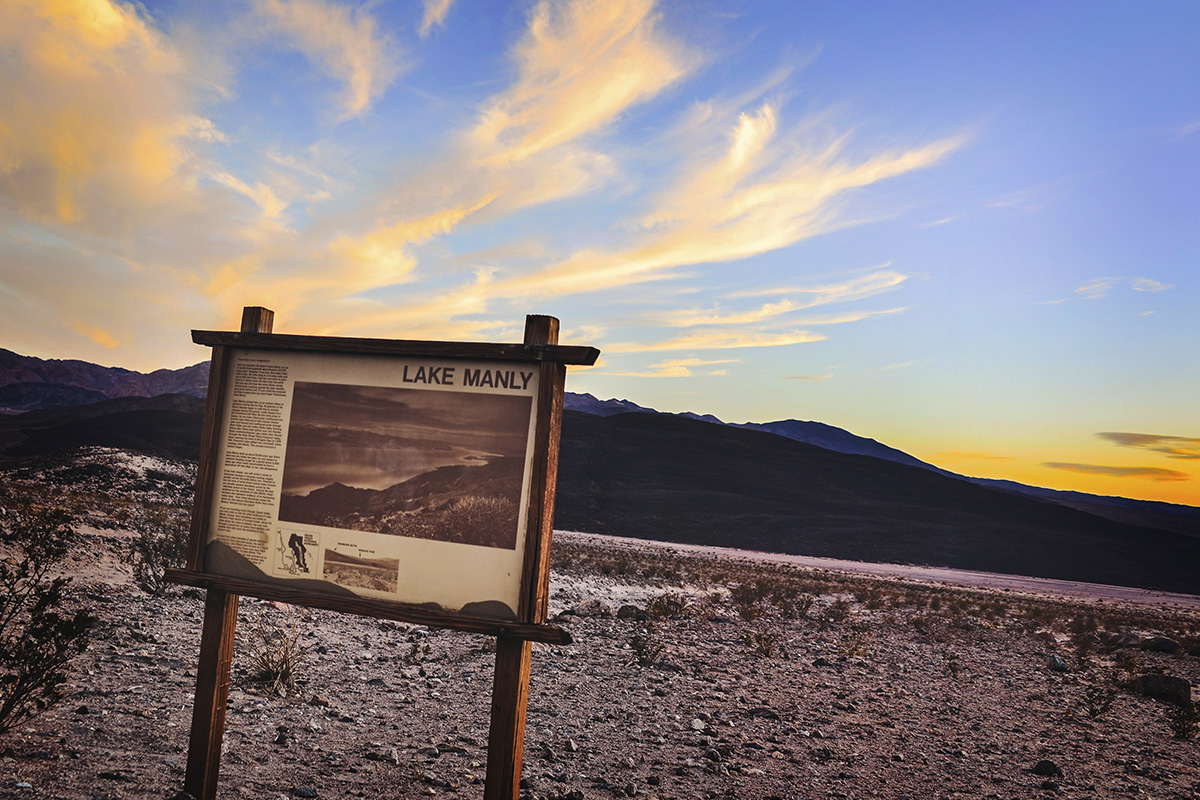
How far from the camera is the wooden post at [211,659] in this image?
4309 mm

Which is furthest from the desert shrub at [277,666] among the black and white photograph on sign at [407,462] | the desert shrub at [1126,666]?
the desert shrub at [1126,666]

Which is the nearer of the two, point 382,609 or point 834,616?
point 382,609

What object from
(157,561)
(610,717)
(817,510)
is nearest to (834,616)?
(610,717)

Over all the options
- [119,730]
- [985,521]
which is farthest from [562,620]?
[985,521]

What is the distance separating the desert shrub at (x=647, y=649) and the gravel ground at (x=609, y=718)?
0.21 feet

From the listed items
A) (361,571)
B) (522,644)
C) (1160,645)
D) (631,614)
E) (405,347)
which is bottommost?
(1160,645)

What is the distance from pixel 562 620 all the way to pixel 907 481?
9740 centimetres

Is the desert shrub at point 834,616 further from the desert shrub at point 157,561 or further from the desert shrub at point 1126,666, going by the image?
the desert shrub at point 157,561

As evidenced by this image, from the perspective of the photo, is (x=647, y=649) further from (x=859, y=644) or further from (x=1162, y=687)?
(x=1162, y=687)

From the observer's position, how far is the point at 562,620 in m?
11.7

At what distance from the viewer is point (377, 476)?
4.21 m

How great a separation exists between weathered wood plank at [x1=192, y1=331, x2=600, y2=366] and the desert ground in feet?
9.85

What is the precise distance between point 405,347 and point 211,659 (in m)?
2.50

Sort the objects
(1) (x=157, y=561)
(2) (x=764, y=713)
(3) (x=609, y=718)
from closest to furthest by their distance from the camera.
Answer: (3) (x=609, y=718) < (2) (x=764, y=713) < (1) (x=157, y=561)
